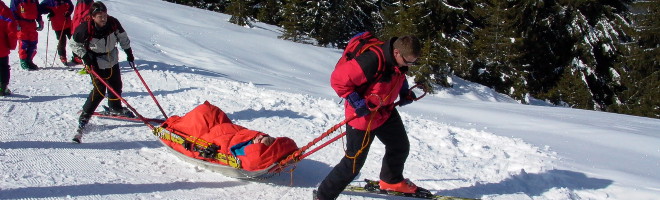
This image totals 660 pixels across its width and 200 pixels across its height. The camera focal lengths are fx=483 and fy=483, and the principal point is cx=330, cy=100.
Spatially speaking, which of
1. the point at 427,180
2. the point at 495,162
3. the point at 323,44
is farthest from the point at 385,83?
the point at 323,44

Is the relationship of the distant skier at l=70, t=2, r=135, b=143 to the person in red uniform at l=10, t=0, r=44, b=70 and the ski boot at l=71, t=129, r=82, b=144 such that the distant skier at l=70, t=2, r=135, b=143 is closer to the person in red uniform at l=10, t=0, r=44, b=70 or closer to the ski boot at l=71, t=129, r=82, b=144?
the ski boot at l=71, t=129, r=82, b=144

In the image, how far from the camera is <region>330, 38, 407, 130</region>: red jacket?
3.29 meters

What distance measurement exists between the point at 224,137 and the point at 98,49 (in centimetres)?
208

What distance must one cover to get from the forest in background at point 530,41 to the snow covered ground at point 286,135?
10.1 m

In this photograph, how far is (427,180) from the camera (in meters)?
4.64

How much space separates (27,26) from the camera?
807 centimetres

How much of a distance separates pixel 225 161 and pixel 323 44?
1788 centimetres

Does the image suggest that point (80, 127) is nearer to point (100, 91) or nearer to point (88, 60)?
point (100, 91)

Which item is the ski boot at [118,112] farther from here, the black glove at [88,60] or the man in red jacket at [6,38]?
the man in red jacket at [6,38]

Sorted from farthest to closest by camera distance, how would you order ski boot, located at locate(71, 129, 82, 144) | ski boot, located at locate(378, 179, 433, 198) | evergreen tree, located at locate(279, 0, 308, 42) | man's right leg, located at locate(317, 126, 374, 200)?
evergreen tree, located at locate(279, 0, 308, 42)
ski boot, located at locate(71, 129, 82, 144)
ski boot, located at locate(378, 179, 433, 198)
man's right leg, located at locate(317, 126, 374, 200)

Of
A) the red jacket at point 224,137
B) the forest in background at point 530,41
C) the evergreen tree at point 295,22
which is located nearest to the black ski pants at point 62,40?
the red jacket at point 224,137

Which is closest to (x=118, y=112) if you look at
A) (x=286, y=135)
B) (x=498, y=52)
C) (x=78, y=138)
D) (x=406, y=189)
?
(x=78, y=138)

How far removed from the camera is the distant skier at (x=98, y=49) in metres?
5.03

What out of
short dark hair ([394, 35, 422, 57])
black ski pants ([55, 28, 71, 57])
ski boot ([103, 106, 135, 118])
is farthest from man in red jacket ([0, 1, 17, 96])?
short dark hair ([394, 35, 422, 57])
